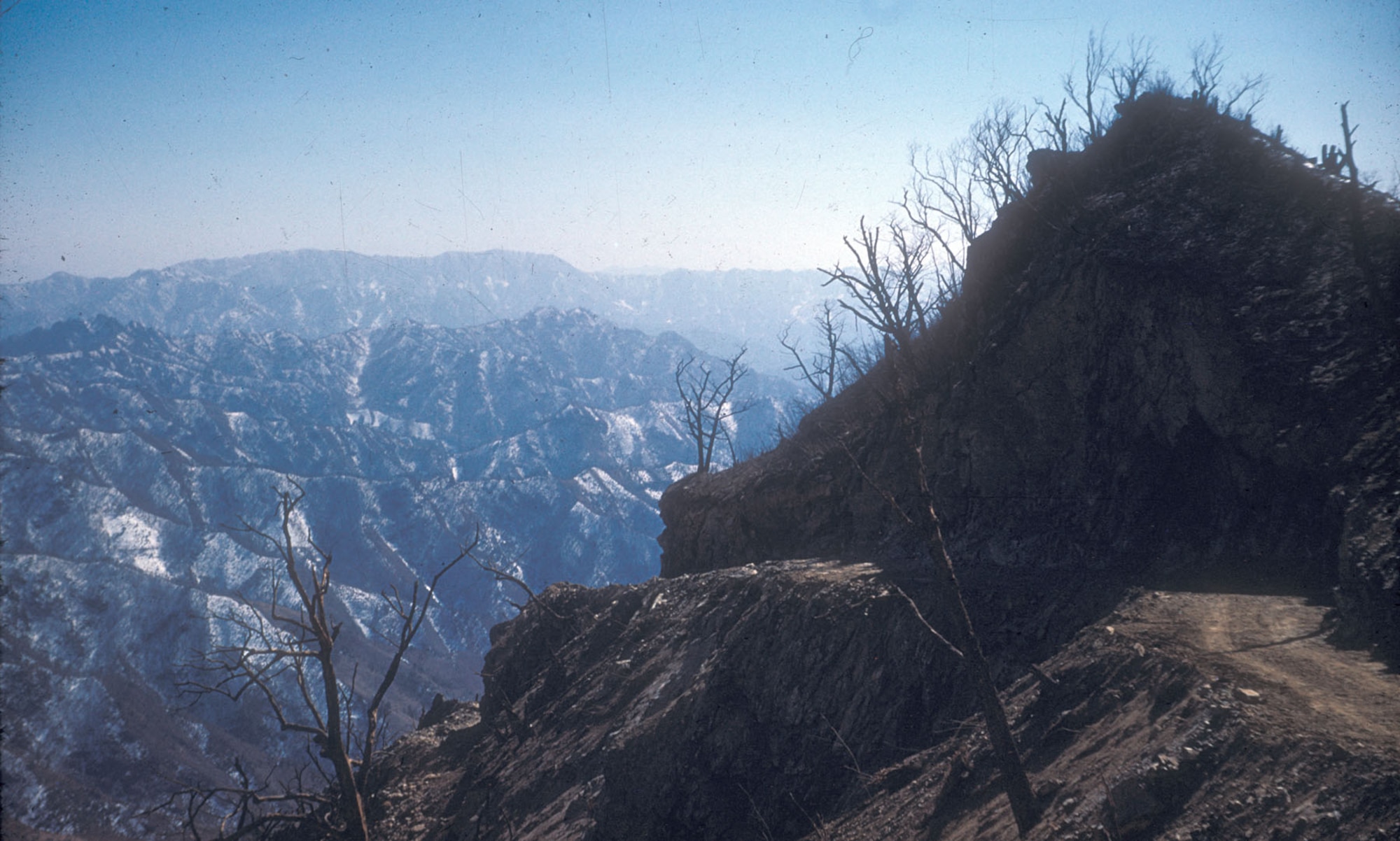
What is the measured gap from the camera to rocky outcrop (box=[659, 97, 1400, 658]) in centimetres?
1389

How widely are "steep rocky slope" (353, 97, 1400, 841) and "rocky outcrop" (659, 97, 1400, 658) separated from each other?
8 cm

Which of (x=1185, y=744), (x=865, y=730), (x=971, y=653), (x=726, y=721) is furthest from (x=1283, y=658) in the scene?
(x=726, y=721)

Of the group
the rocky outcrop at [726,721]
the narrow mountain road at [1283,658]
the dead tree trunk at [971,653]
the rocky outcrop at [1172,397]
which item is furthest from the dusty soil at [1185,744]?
the rocky outcrop at [1172,397]

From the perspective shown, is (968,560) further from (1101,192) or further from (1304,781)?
(1101,192)

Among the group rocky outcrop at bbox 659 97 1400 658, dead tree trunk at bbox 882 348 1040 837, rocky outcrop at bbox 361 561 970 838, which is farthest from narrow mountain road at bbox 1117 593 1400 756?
rocky outcrop at bbox 361 561 970 838

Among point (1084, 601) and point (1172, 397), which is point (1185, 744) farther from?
point (1172, 397)

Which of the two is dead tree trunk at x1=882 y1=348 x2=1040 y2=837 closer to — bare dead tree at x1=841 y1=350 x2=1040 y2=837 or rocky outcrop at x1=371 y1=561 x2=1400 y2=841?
bare dead tree at x1=841 y1=350 x2=1040 y2=837

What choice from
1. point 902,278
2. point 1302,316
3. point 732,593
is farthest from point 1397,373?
point 732,593

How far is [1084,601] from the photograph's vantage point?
14.4 m

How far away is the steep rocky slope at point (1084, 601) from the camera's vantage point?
356 inches

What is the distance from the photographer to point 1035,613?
48.5ft

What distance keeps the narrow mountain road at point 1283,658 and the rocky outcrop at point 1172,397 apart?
830 millimetres

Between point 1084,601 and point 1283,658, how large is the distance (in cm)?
440

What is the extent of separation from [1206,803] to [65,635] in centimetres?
23319
